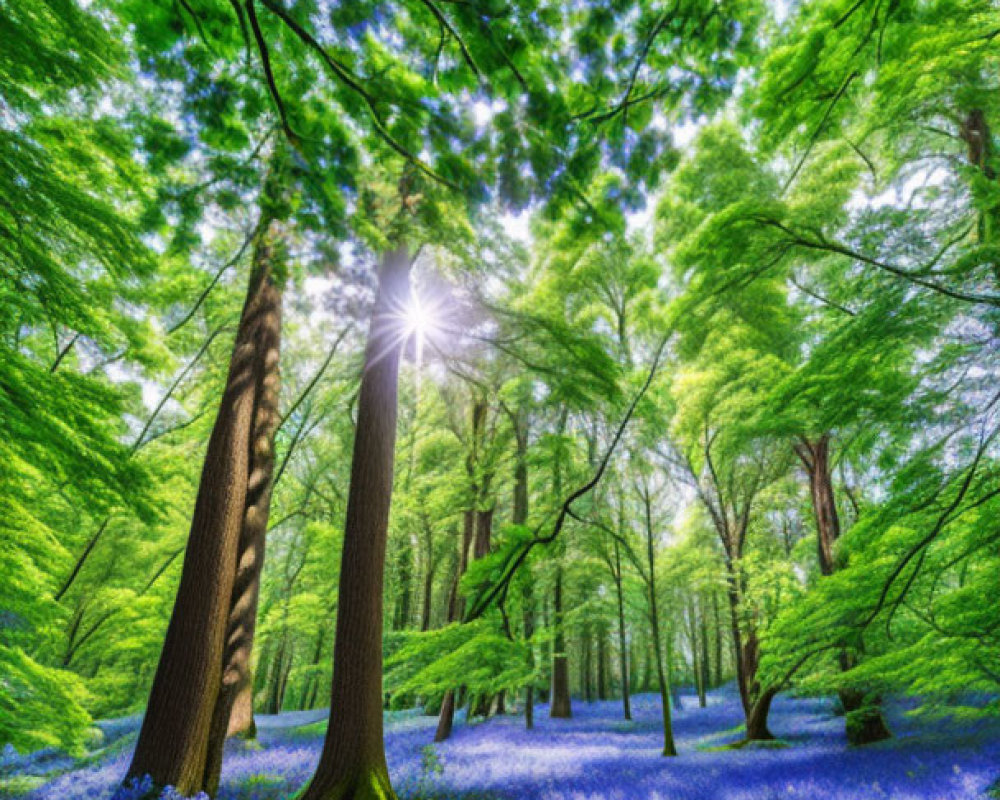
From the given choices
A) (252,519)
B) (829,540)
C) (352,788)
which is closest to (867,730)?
(829,540)

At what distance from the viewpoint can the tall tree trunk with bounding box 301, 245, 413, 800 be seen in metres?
4.11

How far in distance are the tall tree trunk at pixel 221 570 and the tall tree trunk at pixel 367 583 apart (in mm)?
1097

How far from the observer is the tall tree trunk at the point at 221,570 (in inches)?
154

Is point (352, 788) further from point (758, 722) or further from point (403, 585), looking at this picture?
point (403, 585)

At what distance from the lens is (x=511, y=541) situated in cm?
402

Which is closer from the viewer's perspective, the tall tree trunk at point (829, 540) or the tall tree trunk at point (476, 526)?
the tall tree trunk at point (829, 540)

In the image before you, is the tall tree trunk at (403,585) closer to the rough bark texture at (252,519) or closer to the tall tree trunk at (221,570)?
the rough bark texture at (252,519)

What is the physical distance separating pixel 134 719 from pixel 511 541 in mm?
20106

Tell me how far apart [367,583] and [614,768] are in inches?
230

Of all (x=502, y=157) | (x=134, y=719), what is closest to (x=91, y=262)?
(x=502, y=157)

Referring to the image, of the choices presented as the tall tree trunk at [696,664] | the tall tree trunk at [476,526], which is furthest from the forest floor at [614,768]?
the tall tree trunk at [696,664]

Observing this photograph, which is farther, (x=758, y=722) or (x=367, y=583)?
(x=758, y=722)

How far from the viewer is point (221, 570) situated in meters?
4.47

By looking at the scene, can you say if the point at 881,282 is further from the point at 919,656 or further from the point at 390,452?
the point at 390,452
